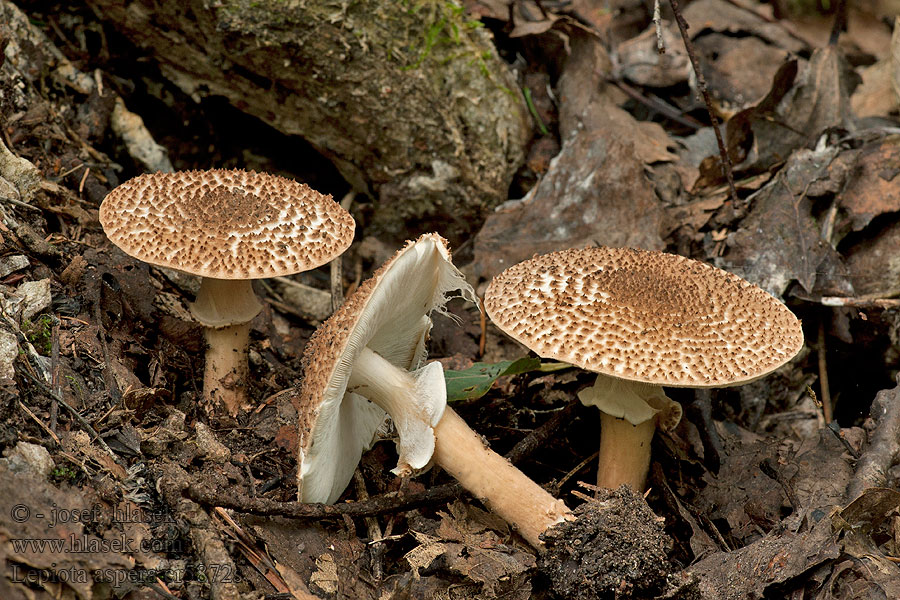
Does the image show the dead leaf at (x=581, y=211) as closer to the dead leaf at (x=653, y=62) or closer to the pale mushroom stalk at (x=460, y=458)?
the dead leaf at (x=653, y=62)

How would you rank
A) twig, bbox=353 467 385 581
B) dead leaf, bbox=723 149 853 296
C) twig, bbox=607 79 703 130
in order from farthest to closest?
twig, bbox=607 79 703 130
dead leaf, bbox=723 149 853 296
twig, bbox=353 467 385 581

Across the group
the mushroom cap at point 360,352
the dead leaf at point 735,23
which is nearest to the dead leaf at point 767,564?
the mushroom cap at point 360,352

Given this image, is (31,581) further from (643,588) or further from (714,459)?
(714,459)

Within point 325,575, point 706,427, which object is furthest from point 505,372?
point 325,575

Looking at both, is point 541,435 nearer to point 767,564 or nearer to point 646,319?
point 646,319

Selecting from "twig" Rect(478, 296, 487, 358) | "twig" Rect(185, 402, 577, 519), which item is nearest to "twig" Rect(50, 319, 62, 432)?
"twig" Rect(185, 402, 577, 519)

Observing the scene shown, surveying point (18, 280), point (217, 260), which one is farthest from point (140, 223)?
point (18, 280)

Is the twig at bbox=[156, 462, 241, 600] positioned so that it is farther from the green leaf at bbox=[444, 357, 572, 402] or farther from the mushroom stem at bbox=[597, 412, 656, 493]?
the mushroom stem at bbox=[597, 412, 656, 493]
